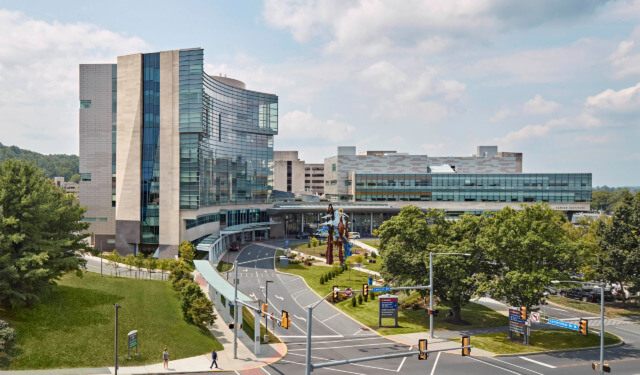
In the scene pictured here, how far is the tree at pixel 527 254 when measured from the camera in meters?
45.2

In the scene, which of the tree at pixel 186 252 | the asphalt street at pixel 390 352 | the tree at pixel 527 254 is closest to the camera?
the asphalt street at pixel 390 352

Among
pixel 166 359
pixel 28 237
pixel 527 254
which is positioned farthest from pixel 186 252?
pixel 527 254

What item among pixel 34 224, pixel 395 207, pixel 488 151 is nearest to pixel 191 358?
pixel 34 224

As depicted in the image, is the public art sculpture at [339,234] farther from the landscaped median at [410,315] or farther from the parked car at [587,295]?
the parked car at [587,295]

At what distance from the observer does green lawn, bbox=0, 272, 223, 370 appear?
37.5 metres

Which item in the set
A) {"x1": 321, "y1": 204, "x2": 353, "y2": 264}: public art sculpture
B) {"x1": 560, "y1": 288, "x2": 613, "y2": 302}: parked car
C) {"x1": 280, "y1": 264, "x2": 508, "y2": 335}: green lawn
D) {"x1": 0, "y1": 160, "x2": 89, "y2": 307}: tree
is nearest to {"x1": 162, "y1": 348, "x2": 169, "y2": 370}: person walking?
{"x1": 0, "y1": 160, "x2": 89, "y2": 307}: tree

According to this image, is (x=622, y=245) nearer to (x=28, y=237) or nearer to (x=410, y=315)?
(x=410, y=315)

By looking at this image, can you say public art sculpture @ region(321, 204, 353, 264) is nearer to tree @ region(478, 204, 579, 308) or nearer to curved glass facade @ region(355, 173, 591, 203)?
tree @ region(478, 204, 579, 308)

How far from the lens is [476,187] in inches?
5512

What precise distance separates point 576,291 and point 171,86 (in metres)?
78.3

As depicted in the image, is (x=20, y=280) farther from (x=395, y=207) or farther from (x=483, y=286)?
(x=395, y=207)

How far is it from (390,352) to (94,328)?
27.5 metres

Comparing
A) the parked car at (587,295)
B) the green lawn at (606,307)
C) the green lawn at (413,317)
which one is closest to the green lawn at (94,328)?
the green lawn at (413,317)

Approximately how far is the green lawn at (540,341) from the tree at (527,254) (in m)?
4.00
